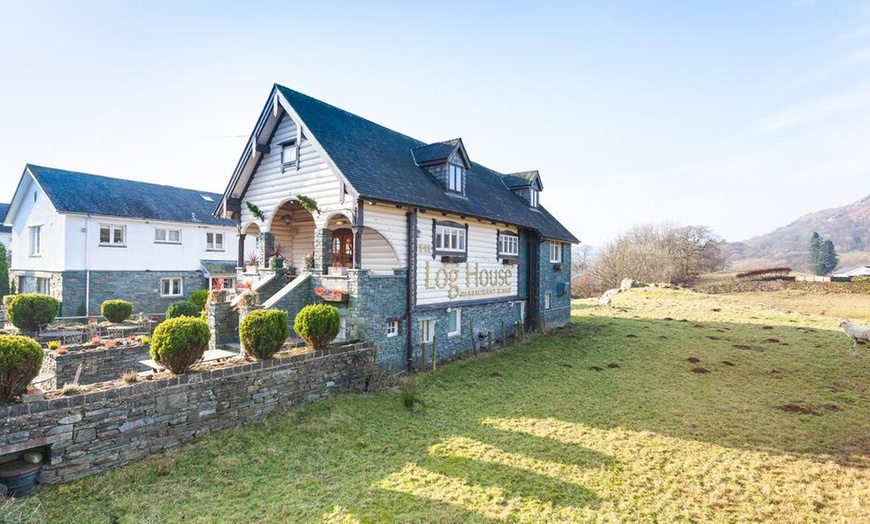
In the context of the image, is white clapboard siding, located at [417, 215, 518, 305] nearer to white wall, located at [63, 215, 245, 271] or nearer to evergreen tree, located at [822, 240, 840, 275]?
white wall, located at [63, 215, 245, 271]

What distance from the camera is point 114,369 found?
13.8 meters

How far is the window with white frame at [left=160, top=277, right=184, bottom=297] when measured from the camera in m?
26.3

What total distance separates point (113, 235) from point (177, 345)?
21.1 metres

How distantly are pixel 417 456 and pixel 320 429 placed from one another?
8.68 feet

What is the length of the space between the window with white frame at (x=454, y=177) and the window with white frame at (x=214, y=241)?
20708 millimetres

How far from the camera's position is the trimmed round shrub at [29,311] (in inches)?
669

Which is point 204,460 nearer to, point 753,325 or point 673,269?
point 753,325

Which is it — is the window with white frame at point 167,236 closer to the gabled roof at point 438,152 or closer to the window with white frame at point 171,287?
the window with white frame at point 171,287

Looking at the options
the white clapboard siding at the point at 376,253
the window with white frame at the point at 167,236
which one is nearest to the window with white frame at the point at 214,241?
the window with white frame at the point at 167,236

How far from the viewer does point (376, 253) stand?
596 inches

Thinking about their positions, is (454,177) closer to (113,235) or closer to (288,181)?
(288,181)

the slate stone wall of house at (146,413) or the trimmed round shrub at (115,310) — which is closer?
the slate stone wall of house at (146,413)

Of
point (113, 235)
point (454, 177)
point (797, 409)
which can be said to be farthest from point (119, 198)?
point (797, 409)

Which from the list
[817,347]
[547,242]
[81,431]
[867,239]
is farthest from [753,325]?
[867,239]
